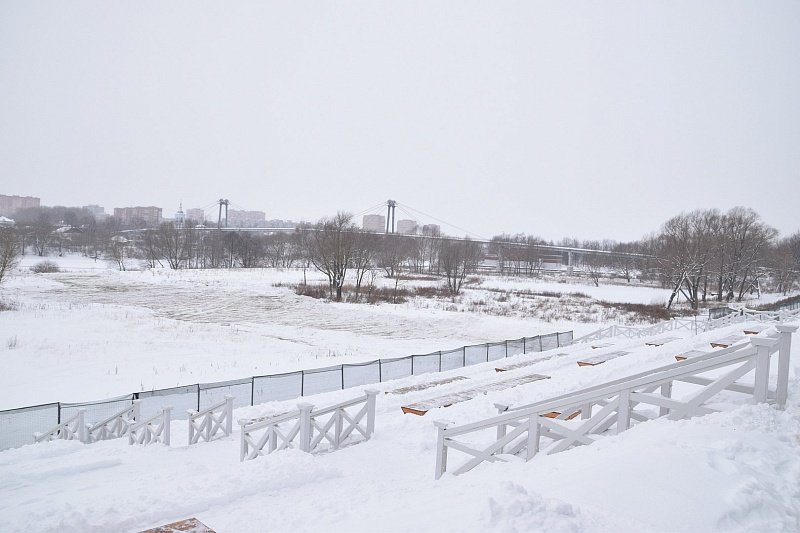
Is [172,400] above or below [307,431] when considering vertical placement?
below

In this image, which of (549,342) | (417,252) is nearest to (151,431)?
(549,342)

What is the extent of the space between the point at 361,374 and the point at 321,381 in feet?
5.83

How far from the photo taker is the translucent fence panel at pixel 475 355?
23.6 m

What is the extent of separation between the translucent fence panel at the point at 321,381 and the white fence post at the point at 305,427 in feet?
22.6

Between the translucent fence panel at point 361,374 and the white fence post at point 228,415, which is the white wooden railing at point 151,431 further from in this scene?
the translucent fence panel at point 361,374

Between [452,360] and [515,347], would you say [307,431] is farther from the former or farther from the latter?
[515,347]

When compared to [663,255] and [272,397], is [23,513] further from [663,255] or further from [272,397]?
[663,255]

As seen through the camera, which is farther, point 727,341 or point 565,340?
point 565,340

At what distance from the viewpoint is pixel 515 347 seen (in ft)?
86.4

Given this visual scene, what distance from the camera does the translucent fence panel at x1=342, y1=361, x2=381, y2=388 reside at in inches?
751

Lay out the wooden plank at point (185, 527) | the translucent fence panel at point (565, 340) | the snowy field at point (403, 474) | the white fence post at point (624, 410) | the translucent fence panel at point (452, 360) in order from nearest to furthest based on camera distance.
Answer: the snowy field at point (403, 474), the wooden plank at point (185, 527), the white fence post at point (624, 410), the translucent fence panel at point (452, 360), the translucent fence panel at point (565, 340)

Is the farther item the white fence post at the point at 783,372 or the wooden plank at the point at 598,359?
the wooden plank at the point at 598,359

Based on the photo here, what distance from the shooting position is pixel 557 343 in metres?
28.6

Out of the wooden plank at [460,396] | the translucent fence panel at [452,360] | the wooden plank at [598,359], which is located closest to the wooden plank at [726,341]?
the wooden plank at [598,359]
